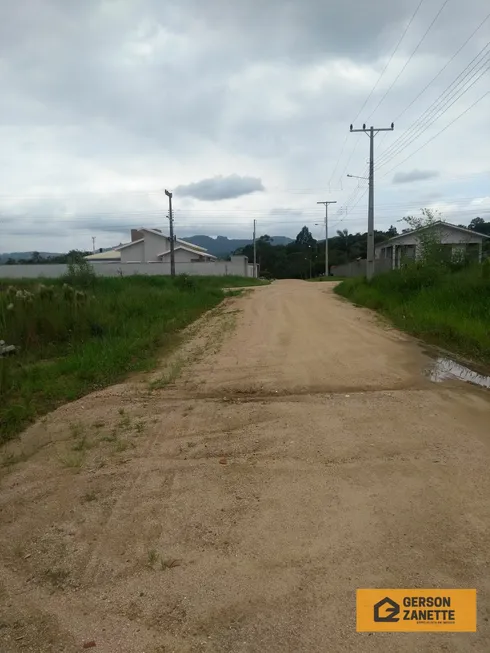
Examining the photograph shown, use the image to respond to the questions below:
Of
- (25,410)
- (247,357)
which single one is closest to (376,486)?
(25,410)

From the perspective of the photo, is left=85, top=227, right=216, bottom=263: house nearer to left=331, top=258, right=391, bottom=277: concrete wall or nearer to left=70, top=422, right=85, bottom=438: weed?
left=331, top=258, right=391, bottom=277: concrete wall

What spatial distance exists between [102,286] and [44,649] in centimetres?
2194

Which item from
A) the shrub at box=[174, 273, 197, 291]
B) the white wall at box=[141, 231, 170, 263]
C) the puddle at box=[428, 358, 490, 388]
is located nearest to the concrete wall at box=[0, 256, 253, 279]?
the white wall at box=[141, 231, 170, 263]

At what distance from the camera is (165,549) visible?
3166 mm

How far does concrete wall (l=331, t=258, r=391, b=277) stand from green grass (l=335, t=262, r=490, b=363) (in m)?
9.63

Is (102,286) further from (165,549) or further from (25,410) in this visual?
(165,549)

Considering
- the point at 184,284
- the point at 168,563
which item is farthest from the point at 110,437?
the point at 184,284

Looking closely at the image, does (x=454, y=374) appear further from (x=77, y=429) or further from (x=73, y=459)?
(x=73, y=459)

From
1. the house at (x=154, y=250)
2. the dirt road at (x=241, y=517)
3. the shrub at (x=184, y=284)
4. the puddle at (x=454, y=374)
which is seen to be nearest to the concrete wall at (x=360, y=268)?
the shrub at (x=184, y=284)

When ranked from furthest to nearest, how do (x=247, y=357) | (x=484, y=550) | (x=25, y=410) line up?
(x=247, y=357) < (x=25, y=410) < (x=484, y=550)

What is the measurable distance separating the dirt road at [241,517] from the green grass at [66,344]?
0.62 metres

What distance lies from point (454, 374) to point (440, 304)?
18.9ft

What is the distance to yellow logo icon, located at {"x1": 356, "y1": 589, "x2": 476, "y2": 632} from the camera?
99.7 inches

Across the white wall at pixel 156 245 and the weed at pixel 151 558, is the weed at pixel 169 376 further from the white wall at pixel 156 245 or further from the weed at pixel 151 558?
the white wall at pixel 156 245
